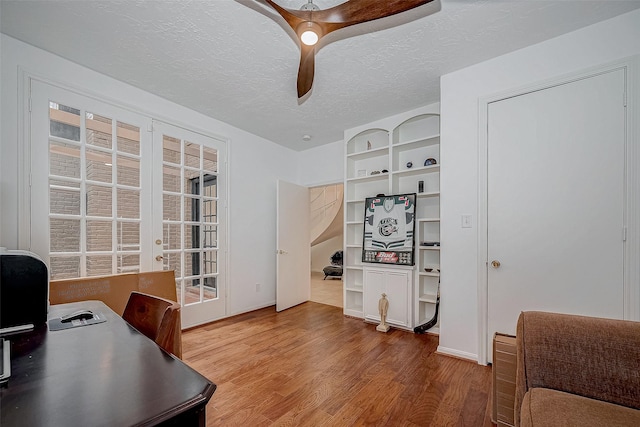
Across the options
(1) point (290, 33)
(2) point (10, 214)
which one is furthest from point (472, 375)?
(2) point (10, 214)

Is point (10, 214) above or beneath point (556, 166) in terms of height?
beneath

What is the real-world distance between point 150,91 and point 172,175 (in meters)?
0.90

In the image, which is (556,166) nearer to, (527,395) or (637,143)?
(637,143)

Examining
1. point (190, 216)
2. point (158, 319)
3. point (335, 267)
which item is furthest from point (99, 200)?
point (335, 267)

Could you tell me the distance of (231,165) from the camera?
3680mm

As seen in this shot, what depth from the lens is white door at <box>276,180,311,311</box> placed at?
396 cm

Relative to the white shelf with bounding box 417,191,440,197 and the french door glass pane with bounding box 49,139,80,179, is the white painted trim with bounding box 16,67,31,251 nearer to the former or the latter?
the french door glass pane with bounding box 49,139,80,179

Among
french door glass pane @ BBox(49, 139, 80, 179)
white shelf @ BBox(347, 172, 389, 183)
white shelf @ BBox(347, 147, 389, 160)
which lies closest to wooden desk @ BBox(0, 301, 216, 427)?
french door glass pane @ BBox(49, 139, 80, 179)

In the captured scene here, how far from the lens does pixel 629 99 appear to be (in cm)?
183

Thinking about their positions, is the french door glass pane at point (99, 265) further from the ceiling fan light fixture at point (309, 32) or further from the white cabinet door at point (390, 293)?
the white cabinet door at point (390, 293)

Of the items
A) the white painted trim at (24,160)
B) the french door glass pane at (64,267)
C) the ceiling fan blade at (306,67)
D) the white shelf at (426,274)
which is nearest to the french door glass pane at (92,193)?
the french door glass pane at (64,267)

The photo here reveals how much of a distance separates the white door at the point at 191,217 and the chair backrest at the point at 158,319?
167 cm

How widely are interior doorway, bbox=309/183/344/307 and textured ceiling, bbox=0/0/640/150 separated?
333 centimetres

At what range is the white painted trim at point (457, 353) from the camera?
238cm
